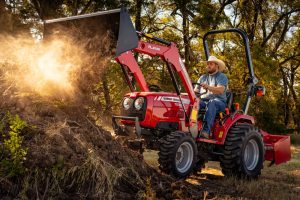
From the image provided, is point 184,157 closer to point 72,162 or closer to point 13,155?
point 72,162

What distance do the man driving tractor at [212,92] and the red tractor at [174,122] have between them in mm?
167

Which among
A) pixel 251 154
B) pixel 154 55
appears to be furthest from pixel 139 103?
pixel 251 154

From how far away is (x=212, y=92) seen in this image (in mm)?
7719

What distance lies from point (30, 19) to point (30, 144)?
14640mm

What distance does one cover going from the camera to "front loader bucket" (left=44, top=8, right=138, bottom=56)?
638cm

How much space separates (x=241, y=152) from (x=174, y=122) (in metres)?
1.38

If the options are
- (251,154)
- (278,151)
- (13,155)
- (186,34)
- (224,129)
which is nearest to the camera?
(13,155)

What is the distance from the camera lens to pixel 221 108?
779 centimetres

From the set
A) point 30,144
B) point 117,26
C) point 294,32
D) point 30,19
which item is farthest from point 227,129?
point 294,32

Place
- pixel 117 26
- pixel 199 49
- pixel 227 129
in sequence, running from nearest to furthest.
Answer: pixel 117 26 → pixel 227 129 → pixel 199 49

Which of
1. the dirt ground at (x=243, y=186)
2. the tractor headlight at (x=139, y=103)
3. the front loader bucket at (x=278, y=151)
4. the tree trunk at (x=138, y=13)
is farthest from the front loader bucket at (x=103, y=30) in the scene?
the tree trunk at (x=138, y=13)

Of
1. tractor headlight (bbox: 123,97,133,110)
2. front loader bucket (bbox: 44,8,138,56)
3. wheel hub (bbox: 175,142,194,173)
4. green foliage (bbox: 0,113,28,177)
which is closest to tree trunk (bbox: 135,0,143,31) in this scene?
tractor headlight (bbox: 123,97,133,110)

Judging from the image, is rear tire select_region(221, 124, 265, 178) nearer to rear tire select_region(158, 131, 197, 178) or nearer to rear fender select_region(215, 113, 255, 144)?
rear fender select_region(215, 113, 255, 144)

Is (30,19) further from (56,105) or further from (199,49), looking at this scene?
(56,105)
